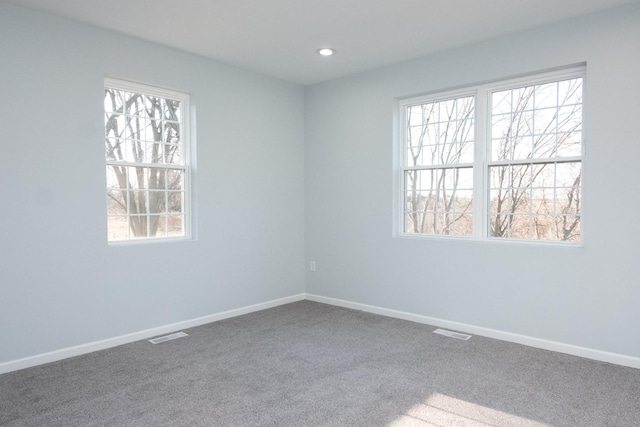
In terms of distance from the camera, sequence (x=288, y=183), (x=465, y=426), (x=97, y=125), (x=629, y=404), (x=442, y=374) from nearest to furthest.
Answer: (x=465, y=426) < (x=629, y=404) < (x=442, y=374) < (x=97, y=125) < (x=288, y=183)

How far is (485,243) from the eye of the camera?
12.2ft

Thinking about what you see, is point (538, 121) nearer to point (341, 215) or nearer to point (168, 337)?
point (341, 215)

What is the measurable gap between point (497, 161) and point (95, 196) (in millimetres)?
3360

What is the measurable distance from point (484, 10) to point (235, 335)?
→ 327 centimetres

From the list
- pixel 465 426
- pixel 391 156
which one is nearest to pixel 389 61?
pixel 391 156

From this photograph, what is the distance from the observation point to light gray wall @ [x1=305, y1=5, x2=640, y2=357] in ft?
10.0

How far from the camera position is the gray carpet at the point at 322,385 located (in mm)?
Result: 2334

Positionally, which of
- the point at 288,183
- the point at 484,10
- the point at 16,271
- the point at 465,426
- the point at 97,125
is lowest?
the point at 465,426

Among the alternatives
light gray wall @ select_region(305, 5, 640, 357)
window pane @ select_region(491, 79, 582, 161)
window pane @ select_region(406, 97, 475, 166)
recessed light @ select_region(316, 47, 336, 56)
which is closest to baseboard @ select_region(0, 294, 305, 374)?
light gray wall @ select_region(305, 5, 640, 357)

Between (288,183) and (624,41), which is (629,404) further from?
(288,183)

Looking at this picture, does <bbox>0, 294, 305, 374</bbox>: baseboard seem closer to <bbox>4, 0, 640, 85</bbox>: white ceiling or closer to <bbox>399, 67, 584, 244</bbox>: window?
<bbox>399, 67, 584, 244</bbox>: window

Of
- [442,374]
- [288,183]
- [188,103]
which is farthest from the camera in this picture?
[288,183]

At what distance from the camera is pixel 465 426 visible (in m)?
2.24

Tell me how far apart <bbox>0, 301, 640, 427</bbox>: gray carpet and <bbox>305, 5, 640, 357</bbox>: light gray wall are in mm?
347
